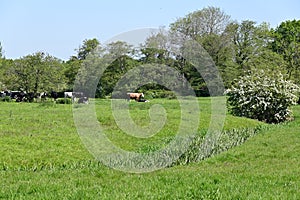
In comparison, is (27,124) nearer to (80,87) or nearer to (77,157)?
(77,157)

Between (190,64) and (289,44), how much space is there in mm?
18708

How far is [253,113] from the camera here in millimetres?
23203

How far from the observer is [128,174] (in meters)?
8.22

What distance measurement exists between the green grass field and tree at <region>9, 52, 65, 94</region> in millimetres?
23848

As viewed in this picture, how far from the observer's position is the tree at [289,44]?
43.0 metres

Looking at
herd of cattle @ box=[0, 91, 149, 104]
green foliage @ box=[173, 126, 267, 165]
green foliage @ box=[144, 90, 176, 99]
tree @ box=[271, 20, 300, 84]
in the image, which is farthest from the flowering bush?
tree @ box=[271, 20, 300, 84]

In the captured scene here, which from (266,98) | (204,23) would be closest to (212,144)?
(266,98)

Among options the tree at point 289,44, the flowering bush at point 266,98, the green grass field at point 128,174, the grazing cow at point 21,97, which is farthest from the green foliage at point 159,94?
the green grass field at point 128,174

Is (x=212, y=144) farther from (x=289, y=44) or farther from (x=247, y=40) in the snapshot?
(x=289, y=44)

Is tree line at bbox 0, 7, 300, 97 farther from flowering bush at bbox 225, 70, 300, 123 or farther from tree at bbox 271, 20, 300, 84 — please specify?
→ flowering bush at bbox 225, 70, 300, 123

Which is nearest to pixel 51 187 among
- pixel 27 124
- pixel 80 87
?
pixel 27 124

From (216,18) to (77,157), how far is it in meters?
41.6

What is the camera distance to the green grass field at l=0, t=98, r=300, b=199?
21.2ft

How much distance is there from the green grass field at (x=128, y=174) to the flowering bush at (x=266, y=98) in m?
8.05
